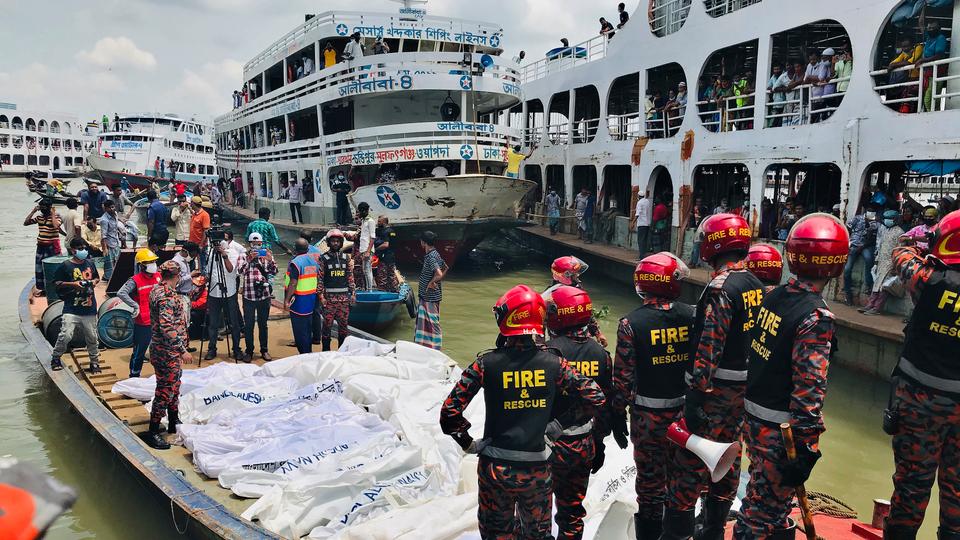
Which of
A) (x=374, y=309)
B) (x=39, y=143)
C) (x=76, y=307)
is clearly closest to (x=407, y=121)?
(x=374, y=309)

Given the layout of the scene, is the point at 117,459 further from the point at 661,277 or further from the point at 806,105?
the point at 806,105

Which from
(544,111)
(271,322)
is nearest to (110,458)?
(271,322)

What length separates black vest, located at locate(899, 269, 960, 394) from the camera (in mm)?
3320

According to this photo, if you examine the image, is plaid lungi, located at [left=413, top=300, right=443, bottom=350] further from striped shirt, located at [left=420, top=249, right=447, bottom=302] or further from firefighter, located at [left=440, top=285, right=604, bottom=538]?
firefighter, located at [left=440, top=285, right=604, bottom=538]

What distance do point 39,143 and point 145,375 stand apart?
3608 inches

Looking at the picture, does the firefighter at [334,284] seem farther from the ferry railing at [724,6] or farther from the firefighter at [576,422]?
the ferry railing at [724,6]

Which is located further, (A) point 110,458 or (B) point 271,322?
(B) point 271,322

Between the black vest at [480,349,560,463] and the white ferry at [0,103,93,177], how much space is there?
8527cm

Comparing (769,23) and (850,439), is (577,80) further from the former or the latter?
(850,439)

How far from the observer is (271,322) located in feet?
32.8

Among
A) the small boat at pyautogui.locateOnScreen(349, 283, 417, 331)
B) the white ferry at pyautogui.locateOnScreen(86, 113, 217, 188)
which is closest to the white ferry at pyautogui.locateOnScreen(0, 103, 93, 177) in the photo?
the white ferry at pyautogui.locateOnScreen(86, 113, 217, 188)

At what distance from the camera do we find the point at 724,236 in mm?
3785

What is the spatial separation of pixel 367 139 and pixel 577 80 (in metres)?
7.56

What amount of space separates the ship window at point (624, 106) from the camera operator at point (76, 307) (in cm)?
1350
